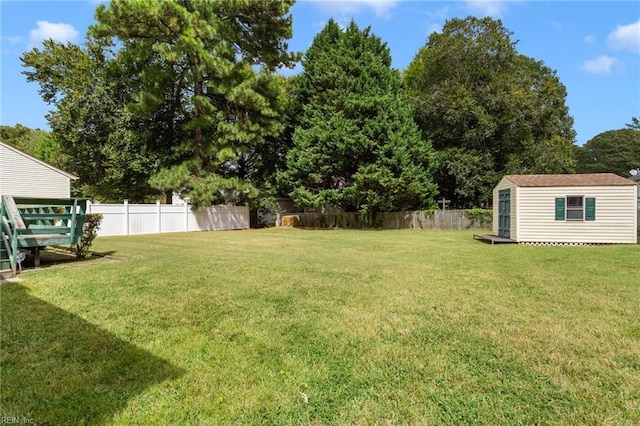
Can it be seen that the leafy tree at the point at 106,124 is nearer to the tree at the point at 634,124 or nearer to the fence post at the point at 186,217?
the fence post at the point at 186,217

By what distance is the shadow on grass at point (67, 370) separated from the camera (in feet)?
7.42

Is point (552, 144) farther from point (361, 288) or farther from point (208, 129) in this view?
point (361, 288)

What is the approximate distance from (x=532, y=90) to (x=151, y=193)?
2804 cm

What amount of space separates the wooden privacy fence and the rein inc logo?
69.8 feet

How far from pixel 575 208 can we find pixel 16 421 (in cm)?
1571

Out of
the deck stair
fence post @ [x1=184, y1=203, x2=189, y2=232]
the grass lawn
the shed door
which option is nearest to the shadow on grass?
the grass lawn

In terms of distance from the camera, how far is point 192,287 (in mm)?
5352

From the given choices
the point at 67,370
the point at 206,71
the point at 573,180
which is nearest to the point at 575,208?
the point at 573,180

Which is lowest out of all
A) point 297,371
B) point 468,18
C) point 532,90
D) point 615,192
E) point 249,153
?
point 297,371

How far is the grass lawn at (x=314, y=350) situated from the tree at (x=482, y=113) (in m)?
19.7

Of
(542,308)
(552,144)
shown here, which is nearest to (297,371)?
(542,308)

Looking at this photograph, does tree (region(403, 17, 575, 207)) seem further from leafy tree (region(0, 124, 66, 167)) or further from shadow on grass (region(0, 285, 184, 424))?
leafy tree (region(0, 124, 66, 167))

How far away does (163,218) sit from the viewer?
18969mm

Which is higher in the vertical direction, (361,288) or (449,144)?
(449,144)
